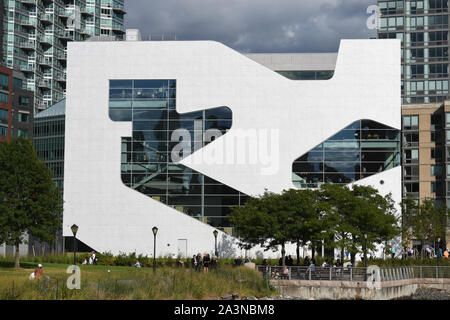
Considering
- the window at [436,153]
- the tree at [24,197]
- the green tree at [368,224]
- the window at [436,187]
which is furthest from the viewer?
the window at [436,187]

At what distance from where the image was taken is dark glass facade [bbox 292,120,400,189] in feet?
223

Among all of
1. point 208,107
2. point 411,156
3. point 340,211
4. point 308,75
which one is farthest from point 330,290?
point 411,156

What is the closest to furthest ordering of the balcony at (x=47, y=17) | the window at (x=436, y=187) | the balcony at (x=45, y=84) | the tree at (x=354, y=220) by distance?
the tree at (x=354, y=220) → the window at (x=436, y=187) → the balcony at (x=45, y=84) → the balcony at (x=47, y=17)

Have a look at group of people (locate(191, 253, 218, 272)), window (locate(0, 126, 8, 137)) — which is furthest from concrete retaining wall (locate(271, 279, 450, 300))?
window (locate(0, 126, 8, 137))

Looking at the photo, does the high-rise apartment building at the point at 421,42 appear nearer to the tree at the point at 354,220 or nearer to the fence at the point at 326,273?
the tree at the point at 354,220

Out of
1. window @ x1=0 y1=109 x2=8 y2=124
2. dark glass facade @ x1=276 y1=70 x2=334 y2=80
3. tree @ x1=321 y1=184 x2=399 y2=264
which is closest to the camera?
tree @ x1=321 y1=184 x2=399 y2=264

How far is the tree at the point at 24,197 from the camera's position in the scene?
51.2 meters

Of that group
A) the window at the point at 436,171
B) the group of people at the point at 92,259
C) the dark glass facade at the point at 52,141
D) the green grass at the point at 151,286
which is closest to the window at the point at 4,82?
the dark glass facade at the point at 52,141

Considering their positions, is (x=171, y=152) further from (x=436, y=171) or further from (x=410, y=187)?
(x=436, y=171)

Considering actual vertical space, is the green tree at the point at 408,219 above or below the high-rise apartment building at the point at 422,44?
below

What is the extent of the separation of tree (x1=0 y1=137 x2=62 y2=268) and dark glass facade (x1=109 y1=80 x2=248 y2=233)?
16.8 meters

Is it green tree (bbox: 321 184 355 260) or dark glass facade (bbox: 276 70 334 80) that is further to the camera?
dark glass facade (bbox: 276 70 334 80)

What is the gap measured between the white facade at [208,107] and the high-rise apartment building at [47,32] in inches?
2809

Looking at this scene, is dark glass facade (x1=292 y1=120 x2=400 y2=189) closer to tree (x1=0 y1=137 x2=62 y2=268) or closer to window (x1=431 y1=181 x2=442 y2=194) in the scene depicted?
tree (x1=0 y1=137 x2=62 y2=268)
